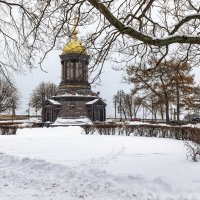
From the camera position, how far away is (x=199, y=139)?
1433 cm

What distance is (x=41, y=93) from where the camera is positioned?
83438 millimetres

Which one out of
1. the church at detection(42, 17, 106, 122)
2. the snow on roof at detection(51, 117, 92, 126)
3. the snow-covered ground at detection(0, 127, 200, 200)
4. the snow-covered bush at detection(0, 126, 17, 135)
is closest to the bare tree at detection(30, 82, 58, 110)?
the church at detection(42, 17, 106, 122)

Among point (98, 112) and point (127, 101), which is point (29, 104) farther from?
point (98, 112)

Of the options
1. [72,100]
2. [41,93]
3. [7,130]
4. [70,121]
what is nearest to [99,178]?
[7,130]

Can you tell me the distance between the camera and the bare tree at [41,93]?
82562 mm

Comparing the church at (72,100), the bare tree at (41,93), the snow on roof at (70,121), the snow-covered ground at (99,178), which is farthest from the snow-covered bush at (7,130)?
the bare tree at (41,93)

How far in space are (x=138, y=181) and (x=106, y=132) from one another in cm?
2087

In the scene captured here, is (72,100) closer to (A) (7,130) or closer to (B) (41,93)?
(A) (7,130)

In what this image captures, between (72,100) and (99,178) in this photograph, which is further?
(72,100)

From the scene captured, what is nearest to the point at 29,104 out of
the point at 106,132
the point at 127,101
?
the point at 127,101

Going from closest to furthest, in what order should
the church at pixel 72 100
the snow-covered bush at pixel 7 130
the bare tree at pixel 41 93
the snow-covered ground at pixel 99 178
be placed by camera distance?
the snow-covered ground at pixel 99 178 < the snow-covered bush at pixel 7 130 < the church at pixel 72 100 < the bare tree at pixel 41 93

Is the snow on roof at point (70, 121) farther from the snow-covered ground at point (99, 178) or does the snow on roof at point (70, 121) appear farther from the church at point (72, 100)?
the snow-covered ground at point (99, 178)

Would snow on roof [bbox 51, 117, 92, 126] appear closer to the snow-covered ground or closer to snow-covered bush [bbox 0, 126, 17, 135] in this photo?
snow-covered bush [bbox 0, 126, 17, 135]

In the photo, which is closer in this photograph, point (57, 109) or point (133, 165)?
point (133, 165)
